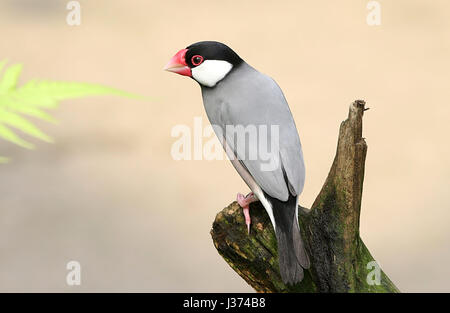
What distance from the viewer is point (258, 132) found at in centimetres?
135

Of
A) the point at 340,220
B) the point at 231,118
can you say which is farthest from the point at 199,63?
the point at 340,220

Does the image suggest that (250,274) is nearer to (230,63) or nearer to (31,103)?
(230,63)

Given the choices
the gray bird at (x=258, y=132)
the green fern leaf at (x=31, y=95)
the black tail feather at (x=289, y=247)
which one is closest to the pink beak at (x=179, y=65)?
the gray bird at (x=258, y=132)

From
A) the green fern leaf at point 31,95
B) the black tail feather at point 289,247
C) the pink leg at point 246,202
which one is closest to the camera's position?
the green fern leaf at point 31,95

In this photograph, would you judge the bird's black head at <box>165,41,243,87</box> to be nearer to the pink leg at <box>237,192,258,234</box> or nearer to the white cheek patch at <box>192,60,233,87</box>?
the white cheek patch at <box>192,60,233,87</box>

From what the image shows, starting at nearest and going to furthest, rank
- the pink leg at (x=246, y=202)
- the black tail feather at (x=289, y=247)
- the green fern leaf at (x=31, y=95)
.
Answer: the green fern leaf at (x=31, y=95) → the black tail feather at (x=289, y=247) → the pink leg at (x=246, y=202)

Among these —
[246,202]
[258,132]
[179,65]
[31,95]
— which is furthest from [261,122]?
[31,95]

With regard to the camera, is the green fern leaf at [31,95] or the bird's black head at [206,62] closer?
the green fern leaf at [31,95]

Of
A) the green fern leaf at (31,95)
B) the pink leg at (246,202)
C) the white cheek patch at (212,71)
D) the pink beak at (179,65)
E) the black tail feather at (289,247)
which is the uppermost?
the pink beak at (179,65)

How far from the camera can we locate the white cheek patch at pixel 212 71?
57.9 inches

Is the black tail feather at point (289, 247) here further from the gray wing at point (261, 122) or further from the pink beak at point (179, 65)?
the pink beak at point (179, 65)

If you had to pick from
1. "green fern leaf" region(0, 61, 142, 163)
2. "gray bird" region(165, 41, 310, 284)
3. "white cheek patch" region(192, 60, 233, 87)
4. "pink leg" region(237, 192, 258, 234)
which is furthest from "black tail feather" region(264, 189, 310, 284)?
"green fern leaf" region(0, 61, 142, 163)

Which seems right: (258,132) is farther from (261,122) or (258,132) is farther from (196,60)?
(196,60)

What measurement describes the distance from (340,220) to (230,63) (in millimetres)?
501
